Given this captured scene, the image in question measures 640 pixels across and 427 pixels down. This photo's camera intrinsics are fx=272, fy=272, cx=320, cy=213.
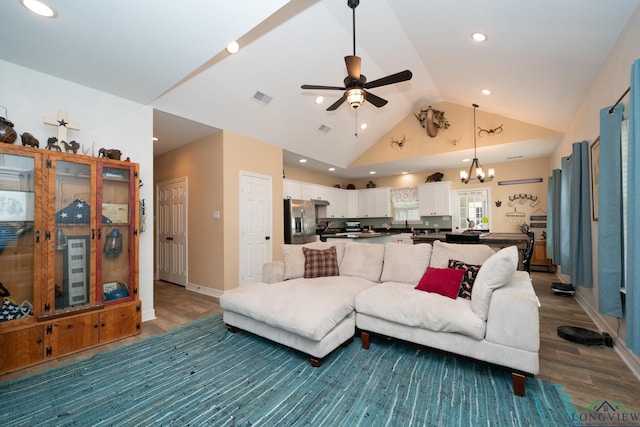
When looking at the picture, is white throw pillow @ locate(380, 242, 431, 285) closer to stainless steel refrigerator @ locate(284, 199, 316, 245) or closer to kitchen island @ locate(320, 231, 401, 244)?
kitchen island @ locate(320, 231, 401, 244)

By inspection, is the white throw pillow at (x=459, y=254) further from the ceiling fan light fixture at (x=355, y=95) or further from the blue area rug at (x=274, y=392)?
the ceiling fan light fixture at (x=355, y=95)

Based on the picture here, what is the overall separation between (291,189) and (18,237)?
443cm

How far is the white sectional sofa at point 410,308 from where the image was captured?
78.1 inches

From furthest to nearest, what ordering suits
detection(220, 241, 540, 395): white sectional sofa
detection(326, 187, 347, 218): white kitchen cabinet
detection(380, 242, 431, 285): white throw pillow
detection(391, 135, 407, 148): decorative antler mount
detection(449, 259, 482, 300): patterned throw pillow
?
detection(326, 187, 347, 218): white kitchen cabinet → detection(391, 135, 407, 148): decorative antler mount → detection(380, 242, 431, 285): white throw pillow → detection(449, 259, 482, 300): patterned throw pillow → detection(220, 241, 540, 395): white sectional sofa

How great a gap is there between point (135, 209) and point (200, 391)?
211 centimetres

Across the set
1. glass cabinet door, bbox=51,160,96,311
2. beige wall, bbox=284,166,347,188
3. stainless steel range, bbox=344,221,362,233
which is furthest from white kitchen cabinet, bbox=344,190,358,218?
glass cabinet door, bbox=51,160,96,311

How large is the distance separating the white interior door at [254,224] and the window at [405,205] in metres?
4.58

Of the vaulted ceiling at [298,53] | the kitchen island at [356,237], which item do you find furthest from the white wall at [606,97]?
the kitchen island at [356,237]

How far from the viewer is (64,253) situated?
2.67 meters

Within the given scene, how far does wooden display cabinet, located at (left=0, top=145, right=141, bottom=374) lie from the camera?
2.38 m

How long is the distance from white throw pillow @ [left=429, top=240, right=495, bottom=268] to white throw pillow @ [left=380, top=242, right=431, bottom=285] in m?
0.10

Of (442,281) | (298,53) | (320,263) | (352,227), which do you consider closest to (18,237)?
(320,263)

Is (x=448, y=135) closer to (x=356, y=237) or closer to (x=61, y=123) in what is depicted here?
(x=356, y=237)

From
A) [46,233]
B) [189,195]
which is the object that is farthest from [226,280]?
[46,233]
